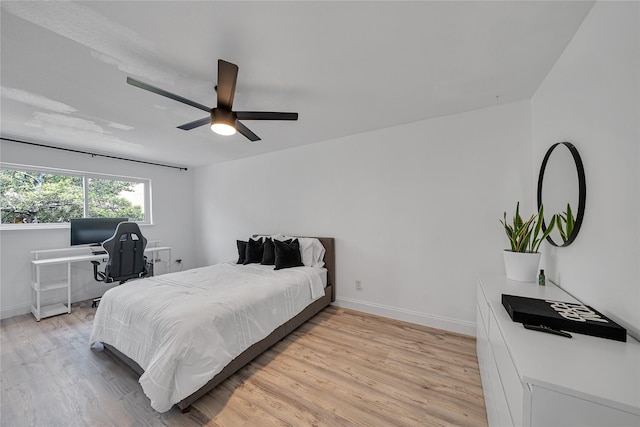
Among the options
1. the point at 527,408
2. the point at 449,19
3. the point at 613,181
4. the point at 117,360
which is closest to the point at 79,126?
the point at 117,360

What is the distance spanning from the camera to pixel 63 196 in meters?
3.59

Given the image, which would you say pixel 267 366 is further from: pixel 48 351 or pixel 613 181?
pixel 613 181

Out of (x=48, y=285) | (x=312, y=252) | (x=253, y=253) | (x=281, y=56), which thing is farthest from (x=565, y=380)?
(x=48, y=285)

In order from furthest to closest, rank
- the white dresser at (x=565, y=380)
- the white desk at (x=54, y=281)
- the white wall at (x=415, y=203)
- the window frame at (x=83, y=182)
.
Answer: the window frame at (x=83, y=182)
the white desk at (x=54, y=281)
the white wall at (x=415, y=203)
the white dresser at (x=565, y=380)

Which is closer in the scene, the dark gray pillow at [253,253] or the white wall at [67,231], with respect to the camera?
the white wall at [67,231]

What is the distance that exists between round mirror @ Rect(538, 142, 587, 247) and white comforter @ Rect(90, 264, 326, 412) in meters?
2.30

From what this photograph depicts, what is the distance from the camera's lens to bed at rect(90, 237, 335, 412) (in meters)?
1.53

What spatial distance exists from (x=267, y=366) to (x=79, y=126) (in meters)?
3.46

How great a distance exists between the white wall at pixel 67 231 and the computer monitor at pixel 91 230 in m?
0.24

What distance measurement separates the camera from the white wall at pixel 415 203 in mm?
2355

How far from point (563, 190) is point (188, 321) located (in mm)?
2767

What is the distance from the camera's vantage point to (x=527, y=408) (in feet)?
2.54

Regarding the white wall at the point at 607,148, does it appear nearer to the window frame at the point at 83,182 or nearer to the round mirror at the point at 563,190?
the round mirror at the point at 563,190

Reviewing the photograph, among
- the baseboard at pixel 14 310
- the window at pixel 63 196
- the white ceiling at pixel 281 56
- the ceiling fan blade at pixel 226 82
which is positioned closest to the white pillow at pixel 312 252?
the white ceiling at pixel 281 56
